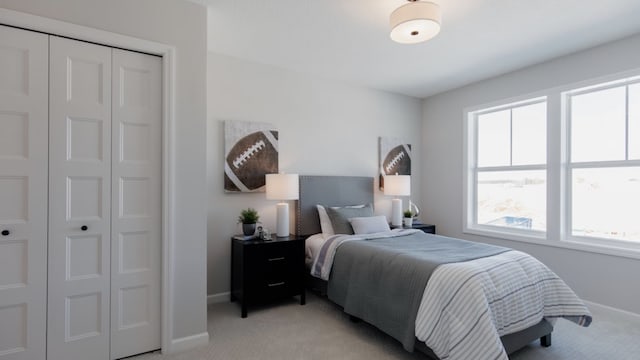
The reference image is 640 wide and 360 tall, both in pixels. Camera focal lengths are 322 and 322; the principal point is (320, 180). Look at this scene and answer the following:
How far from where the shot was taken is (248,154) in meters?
3.59

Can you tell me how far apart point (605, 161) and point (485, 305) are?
8.08 feet

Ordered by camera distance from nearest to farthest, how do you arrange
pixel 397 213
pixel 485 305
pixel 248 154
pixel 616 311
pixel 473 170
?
1. pixel 485 305
2. pixel 616 311
3. pixel 248 154
4. pixel 397 213
5. pixel 473 170

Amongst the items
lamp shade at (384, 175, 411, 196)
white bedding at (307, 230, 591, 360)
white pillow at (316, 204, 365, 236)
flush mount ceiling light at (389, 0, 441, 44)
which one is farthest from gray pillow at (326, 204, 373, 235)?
flush mount ceiling light at (389, 0, 441, 44)

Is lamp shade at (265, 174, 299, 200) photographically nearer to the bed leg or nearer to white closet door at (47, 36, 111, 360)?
white closet door at (47, 36, 111, 360)

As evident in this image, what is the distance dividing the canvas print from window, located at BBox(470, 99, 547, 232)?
935mm

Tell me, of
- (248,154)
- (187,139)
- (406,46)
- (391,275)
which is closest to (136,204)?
(187,139)

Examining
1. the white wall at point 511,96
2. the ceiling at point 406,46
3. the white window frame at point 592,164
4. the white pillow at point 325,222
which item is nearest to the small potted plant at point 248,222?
the white pillow at point 325,222

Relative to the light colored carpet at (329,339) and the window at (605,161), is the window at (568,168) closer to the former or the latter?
the window at (605,161)

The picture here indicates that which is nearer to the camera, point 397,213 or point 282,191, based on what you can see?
point 282,191

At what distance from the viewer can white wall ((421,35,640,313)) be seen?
306cm

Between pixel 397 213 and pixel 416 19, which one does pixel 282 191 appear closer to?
pixel 397 213

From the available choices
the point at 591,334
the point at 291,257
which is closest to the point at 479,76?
the point at 591,334

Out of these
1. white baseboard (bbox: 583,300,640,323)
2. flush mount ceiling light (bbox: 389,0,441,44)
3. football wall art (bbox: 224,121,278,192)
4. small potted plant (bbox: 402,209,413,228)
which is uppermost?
flush mount ceiling light (bbox: 389,0,441,44)

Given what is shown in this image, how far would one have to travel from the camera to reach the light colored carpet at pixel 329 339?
2346mm
